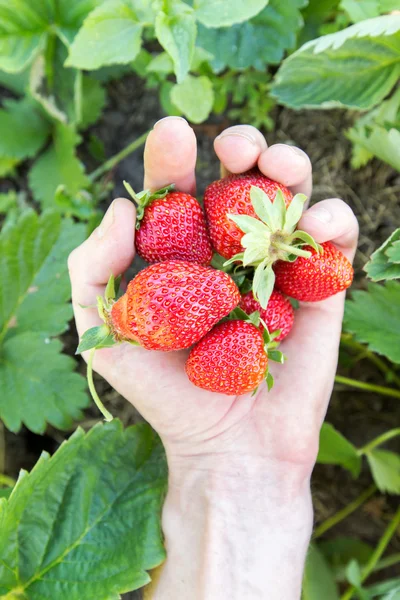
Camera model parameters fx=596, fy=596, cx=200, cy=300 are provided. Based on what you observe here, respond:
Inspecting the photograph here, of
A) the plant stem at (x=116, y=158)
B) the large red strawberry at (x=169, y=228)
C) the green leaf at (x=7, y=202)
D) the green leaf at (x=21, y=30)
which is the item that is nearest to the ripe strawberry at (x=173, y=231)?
the large red strawberry at (x=169, y=228)

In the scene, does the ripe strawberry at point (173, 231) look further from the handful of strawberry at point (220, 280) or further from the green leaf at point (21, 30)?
the green leaf at point (21, 30)

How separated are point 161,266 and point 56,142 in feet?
4.17

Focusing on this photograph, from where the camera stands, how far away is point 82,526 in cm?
147

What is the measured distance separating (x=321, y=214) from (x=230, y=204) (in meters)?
0.19

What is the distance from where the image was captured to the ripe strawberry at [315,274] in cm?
124

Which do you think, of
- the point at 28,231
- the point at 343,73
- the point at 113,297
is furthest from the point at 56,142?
the point at 113,297

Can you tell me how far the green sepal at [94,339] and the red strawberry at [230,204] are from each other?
0.31 m

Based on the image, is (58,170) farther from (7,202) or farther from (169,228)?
(169,228)

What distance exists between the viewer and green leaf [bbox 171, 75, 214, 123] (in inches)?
68.4

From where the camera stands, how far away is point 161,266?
1.15 m

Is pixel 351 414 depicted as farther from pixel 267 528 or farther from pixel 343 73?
pixel 343 73

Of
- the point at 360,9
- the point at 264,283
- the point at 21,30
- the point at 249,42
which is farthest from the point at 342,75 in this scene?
the point at 21,30

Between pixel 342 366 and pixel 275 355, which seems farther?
pixel 342 366

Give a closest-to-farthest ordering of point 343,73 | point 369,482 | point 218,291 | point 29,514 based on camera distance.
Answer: point 218,291
point 29,514
point 343,73
point 369,482
